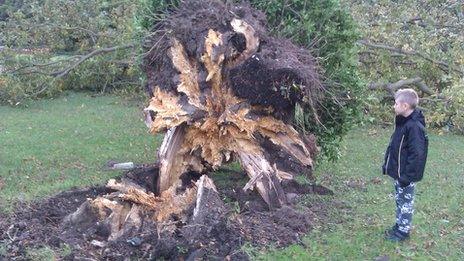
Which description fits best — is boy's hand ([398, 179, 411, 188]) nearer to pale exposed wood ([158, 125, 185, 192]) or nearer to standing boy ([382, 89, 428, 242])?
standing boy ([382, 89, 428, 242])

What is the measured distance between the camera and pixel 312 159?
706 centimetres

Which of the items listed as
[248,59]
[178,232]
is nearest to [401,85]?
[248,59]

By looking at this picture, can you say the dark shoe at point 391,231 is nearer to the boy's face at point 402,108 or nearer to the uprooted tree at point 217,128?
the uprooted tree at point 217,128

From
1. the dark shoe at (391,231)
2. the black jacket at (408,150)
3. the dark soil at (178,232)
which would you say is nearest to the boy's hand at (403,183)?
the black jacket at (408,150)

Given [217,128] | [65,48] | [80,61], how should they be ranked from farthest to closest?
[65,48]
[80,61]
[217,128]

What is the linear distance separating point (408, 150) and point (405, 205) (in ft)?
1.63

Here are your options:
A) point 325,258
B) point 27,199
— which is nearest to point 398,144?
point 325,258

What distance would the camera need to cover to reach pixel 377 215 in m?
6.38

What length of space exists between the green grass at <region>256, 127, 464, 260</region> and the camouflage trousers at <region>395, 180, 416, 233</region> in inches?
6.5

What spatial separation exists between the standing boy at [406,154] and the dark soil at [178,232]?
83 centimetres

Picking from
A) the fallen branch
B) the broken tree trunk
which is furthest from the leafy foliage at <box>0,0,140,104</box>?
the broken tree trunk

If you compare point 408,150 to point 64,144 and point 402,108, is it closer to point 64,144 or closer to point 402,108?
point 402,108

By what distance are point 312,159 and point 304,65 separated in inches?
53.5

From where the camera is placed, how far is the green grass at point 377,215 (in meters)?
5.36
